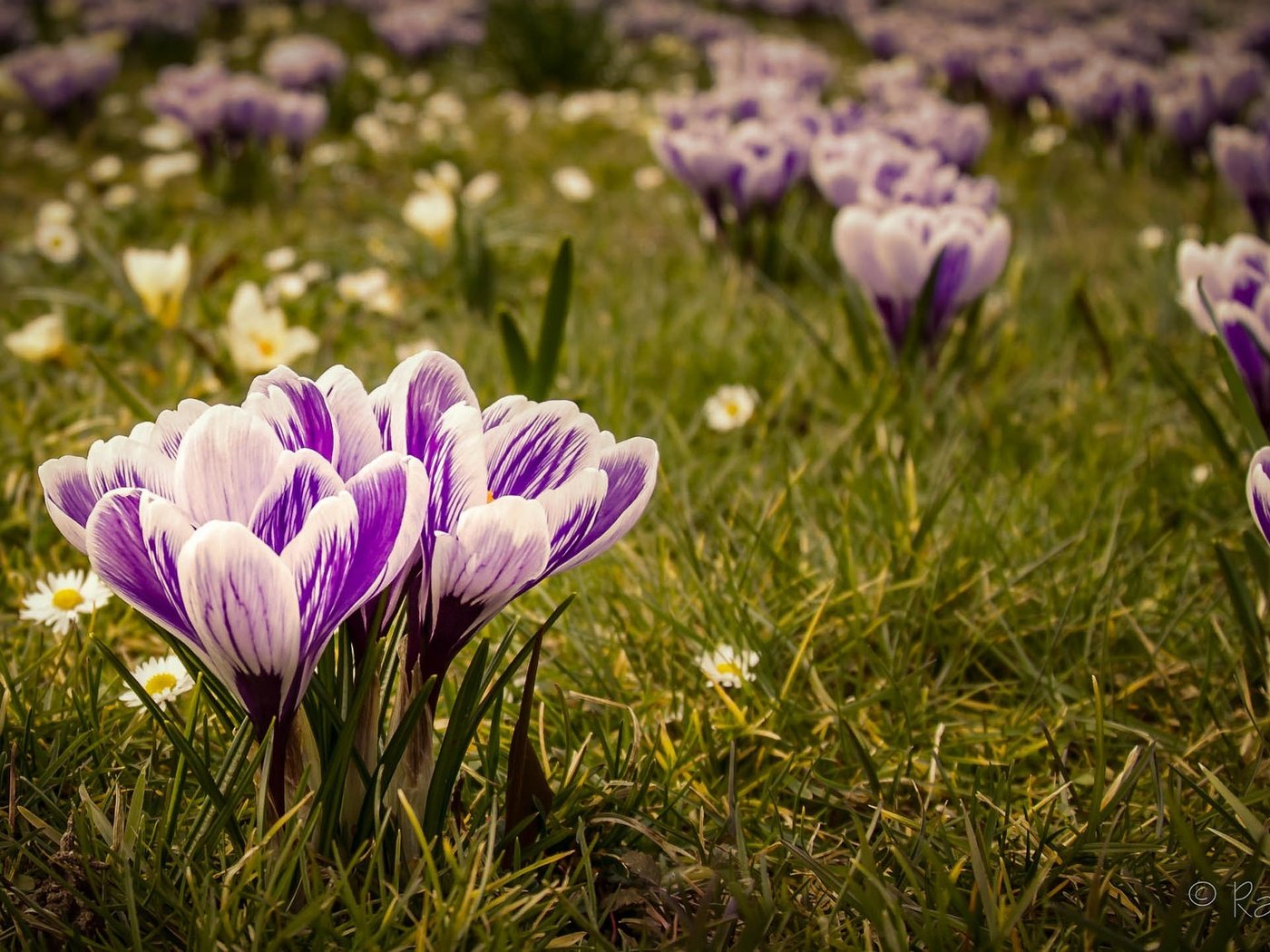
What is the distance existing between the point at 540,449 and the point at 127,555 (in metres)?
0.38

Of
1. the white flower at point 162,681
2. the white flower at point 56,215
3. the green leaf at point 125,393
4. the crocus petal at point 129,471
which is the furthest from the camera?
the white flower at point 56,215

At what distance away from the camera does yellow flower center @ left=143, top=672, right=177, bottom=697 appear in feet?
4.42

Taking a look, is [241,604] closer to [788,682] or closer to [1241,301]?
[788,682]

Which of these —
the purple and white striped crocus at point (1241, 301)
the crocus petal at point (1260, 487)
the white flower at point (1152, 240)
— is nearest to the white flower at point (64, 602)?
the crocus petal at point (1260, 487)

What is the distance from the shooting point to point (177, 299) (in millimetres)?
2357

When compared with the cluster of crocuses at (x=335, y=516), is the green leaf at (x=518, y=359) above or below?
below

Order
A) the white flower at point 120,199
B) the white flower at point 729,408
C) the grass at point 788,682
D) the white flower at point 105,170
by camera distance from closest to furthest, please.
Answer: the grass at point 788,682 < the white flower at point 729,408 < the white flower at point 120,199 < the white flower at point 105,170

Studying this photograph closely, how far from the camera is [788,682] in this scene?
1.47m

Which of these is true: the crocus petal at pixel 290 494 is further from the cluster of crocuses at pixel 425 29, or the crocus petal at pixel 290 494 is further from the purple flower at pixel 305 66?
the cluster of crocuses at pixel 425 29

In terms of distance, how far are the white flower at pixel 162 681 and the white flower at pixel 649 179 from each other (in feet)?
11.5

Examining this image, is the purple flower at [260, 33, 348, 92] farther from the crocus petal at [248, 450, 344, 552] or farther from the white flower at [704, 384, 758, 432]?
the crocus petal at [248, 450, 344, 552]

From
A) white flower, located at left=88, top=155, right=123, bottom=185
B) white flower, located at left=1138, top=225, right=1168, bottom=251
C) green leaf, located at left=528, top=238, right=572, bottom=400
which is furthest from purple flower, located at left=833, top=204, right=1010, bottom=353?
white flower, located at left=88, top=155, right=123, bottom=185

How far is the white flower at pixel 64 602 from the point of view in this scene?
150cm

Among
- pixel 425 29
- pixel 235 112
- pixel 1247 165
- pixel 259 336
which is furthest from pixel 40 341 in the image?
pixel 425 29
